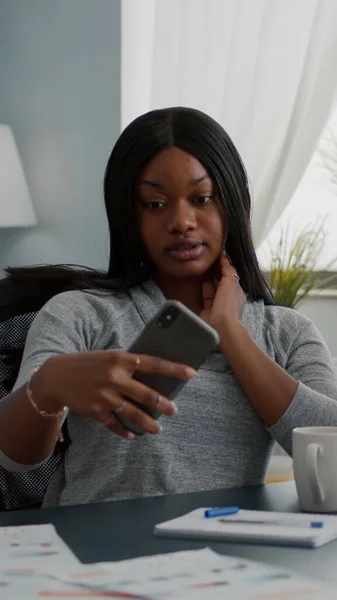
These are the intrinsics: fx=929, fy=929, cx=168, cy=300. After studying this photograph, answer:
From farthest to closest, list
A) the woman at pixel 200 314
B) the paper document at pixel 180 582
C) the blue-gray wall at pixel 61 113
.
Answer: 1. the blue-gray wall at pixel 61 113
2. the woman at pixel 200 314
3. the paper document at pixel 180 582

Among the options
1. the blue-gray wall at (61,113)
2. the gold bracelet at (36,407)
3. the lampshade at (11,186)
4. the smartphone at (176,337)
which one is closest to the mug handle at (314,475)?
the smartphone at (176,337)

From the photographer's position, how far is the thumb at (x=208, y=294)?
55.7 inches

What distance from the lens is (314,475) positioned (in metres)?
0.99

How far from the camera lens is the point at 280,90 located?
285 cm

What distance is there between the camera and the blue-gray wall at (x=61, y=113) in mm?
2936

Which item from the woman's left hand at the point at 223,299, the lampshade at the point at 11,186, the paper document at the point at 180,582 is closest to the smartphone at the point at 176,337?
the paper document at the point at 180,582

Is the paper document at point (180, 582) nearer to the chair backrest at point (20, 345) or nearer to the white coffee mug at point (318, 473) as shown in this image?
the white coffee mug at point (318, 473)

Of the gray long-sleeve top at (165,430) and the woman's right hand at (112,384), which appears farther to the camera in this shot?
the gray long-sleeve top at (165,430)

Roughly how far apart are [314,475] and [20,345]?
51 cm

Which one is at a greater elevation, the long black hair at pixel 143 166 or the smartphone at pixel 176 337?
the long black hair at pixel 143 166

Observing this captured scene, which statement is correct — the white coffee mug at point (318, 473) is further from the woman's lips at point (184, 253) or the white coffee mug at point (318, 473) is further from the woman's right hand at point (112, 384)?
the woman's lips at point (184, 253)

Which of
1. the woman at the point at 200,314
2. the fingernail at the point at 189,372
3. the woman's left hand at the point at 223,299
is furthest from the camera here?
the woman's left hand at the point at 223,299

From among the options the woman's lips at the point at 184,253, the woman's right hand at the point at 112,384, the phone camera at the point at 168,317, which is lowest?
the woman's right hand at the point at 112,384

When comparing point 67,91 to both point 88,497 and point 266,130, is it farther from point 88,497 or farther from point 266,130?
point 88,497
